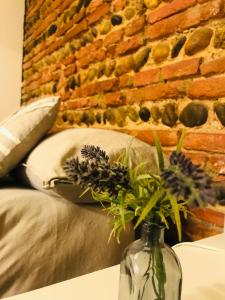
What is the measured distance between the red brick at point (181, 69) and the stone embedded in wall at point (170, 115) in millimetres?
109

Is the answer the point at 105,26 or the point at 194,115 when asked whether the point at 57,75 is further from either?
the point at 194,115

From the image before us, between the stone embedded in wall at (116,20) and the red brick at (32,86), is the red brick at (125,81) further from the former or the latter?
the red brick at (32,86)

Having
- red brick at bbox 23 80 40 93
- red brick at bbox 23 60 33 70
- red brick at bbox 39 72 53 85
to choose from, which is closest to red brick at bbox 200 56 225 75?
red brick at bbox 39 72 53 85

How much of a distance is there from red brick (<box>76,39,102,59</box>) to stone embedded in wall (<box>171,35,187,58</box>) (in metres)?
0.59

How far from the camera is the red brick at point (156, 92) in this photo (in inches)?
46.4

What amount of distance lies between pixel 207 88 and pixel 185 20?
270mm

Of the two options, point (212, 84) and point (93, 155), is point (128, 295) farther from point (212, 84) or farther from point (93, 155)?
point (212, 84)

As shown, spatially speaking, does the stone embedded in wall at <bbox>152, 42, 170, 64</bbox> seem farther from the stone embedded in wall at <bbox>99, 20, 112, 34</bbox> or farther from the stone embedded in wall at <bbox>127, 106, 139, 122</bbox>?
the stone embedded in wall at <bbox>99, 20, 112, 34</bbox>

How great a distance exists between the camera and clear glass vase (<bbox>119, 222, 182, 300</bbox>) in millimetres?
443

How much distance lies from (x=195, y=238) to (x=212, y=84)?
0.53 meters

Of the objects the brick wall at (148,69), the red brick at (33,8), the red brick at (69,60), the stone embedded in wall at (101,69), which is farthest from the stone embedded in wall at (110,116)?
the red brick at (33,8)

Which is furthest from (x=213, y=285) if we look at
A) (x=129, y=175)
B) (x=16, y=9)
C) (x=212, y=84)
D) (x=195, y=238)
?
(x=16, y=9)

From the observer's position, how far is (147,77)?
4.33 feet

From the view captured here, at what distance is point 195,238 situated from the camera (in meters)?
1.13
